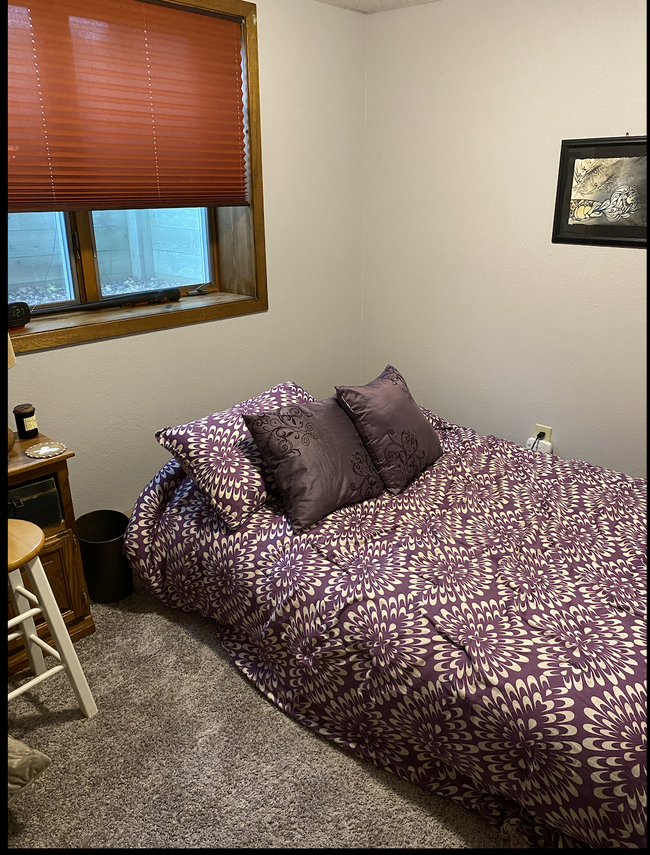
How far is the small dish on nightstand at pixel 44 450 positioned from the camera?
2225mm

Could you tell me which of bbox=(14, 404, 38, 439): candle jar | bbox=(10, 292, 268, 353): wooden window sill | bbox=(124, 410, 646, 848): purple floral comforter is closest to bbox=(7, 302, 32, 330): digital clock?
bbox=(10, 292, 268, 353): wooden window sill

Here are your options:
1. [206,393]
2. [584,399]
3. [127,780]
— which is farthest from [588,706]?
[206,393]

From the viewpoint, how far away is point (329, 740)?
2016mm

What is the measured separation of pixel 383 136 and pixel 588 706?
9.62 feet

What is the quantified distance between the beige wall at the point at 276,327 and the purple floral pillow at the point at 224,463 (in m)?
0.54

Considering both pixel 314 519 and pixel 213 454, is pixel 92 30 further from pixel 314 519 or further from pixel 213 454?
pixel 314 519

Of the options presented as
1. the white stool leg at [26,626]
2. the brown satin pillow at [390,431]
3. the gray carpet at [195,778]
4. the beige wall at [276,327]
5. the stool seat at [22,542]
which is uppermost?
the beige wall at [276,327]

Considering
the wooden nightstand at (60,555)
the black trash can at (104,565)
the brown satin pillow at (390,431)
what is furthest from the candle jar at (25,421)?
the brown satin pillow at (390,431)

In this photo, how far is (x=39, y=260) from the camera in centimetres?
272

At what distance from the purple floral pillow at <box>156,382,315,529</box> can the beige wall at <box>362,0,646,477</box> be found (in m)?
1.48

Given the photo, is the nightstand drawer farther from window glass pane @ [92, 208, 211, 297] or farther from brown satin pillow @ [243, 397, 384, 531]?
window glass pane @ [92, 208, 211, 297]

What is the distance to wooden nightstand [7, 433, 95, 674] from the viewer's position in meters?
2.19

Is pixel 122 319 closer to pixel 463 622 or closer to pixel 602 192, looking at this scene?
pixel 463 622

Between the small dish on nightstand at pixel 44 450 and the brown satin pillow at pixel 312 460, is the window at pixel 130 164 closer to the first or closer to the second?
the small dish on nightstand at pixel 44 450
